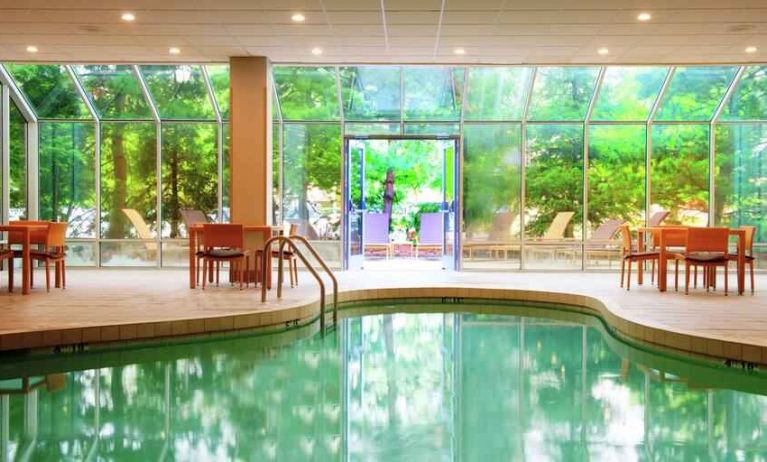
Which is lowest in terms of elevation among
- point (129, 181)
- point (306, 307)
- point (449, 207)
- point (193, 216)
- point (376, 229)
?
point (306, 307)

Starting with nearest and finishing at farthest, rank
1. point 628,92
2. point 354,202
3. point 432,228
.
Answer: point 628,92 < point 354,202 < point 432,228

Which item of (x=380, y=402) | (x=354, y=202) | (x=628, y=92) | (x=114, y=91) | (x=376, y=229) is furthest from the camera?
(x=376, y=229)

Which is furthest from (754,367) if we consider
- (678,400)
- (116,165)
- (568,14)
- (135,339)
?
(116,165)

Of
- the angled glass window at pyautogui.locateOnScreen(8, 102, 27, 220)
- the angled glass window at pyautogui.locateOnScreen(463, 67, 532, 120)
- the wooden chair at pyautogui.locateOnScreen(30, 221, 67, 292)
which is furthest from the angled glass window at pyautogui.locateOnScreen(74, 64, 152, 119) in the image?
the angled glass window at pyautogui.locateOnScreen(463, 67, 532, 120)

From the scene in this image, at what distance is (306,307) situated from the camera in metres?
7.01

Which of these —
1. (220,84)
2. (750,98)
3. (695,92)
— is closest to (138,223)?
(220,84)

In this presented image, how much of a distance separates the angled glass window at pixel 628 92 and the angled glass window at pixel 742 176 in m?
1.35

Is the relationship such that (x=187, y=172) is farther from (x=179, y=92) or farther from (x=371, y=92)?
(x=371, y=92)

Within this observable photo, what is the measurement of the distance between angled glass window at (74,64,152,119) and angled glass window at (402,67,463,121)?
444 centimetres

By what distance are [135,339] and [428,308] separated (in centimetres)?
363

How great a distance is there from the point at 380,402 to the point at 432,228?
837 cm

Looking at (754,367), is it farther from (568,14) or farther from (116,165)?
(116,165)

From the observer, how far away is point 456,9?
696cm

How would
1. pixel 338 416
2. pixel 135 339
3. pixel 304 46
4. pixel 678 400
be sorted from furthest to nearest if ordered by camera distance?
pixel 304 46, pixel 135 339, pixel 678 400, pixel 338 416
